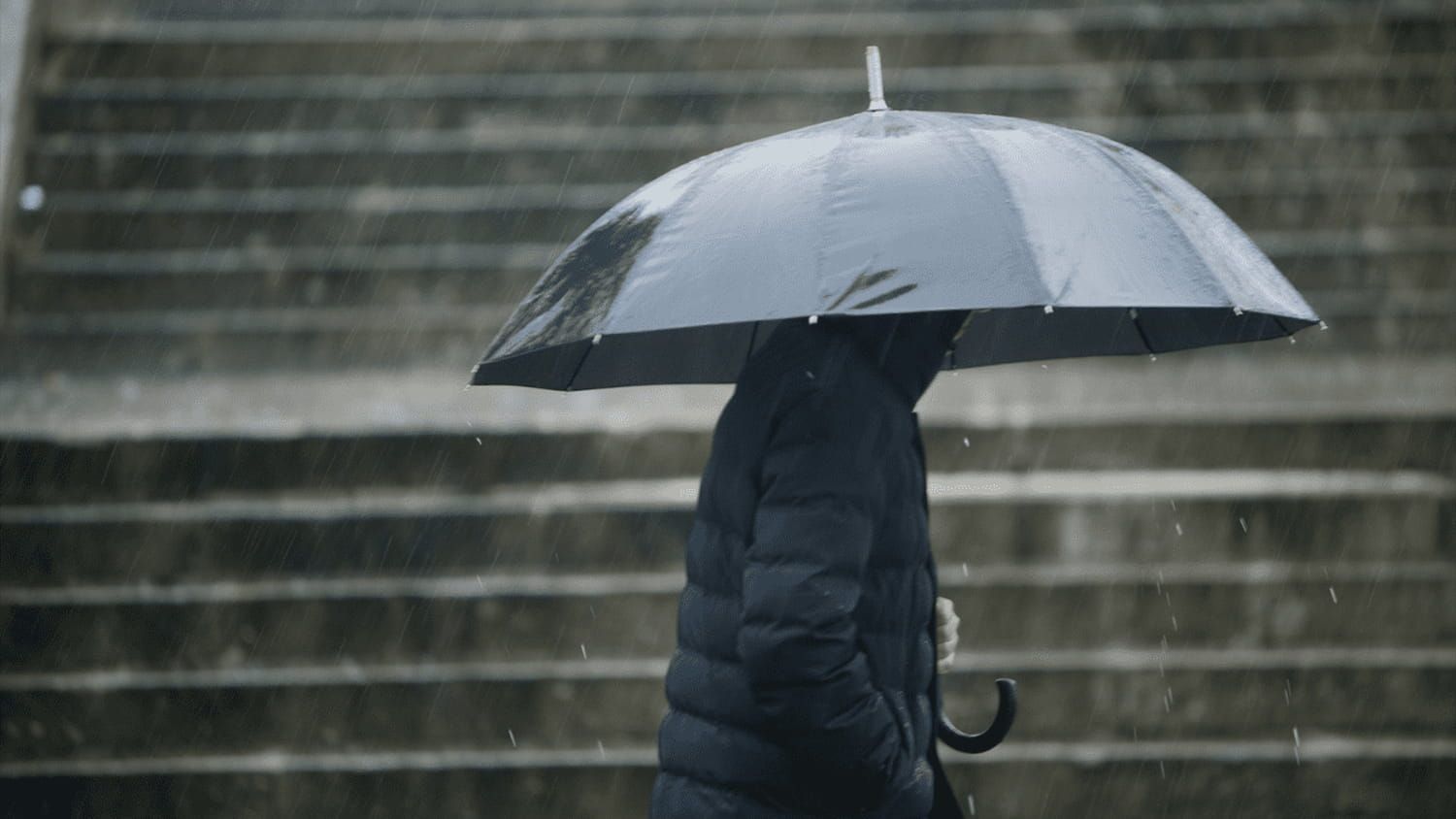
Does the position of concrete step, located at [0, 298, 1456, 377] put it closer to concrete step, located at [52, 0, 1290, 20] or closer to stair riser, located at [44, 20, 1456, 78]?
stair riser, located at [44, 20, 1456, 78]

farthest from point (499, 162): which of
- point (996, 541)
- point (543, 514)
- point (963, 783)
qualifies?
point (963, 783)

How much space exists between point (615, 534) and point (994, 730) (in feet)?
8.19

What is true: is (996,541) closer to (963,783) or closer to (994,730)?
(963,783)

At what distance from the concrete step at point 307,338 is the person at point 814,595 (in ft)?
12.1

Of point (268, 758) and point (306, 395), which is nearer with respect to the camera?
point (268, 758)

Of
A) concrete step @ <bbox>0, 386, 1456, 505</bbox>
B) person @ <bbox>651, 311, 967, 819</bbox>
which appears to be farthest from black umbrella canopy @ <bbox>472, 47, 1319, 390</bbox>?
concrete step @ <bbox>0, 386, 1456, 505</bbox>

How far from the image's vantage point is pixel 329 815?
456 centimetres

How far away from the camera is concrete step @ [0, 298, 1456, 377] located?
5.75m

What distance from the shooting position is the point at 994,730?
2531 mm

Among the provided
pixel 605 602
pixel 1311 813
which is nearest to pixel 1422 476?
pixel 1311 813

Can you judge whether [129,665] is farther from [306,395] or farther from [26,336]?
[26,336]

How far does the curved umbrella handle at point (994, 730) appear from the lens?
250 centimetres

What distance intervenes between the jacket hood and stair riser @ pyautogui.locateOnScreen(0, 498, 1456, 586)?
247cm

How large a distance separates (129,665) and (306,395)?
4.07ft
